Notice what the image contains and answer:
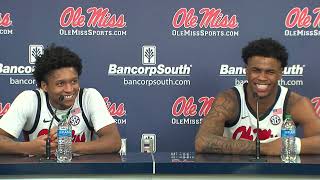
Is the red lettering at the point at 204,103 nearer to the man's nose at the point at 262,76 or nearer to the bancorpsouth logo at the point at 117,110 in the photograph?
the bancorpsouth logo at the point at 117,110

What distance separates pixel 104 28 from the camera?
4320mm

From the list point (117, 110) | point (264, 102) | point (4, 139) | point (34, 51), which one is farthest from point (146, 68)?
point (4, 139)

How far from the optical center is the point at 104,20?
431 cm

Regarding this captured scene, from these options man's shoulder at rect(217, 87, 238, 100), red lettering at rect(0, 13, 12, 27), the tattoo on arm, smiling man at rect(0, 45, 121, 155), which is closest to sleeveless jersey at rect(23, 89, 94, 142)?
smiling man at rect(0, 45, 121, 155)

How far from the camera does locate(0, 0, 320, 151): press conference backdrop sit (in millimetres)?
4293

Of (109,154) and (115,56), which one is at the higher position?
(115,56)

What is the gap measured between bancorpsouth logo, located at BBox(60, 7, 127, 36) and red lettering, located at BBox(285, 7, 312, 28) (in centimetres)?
122

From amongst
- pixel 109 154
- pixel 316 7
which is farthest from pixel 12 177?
pixel 316 7

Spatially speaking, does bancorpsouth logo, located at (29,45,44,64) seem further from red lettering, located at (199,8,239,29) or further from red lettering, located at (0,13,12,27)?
red lettering, located at (199,8,239,29)

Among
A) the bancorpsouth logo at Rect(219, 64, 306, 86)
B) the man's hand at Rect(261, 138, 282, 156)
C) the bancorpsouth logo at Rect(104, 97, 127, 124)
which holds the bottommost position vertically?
the man's hand at Rect(261, 138, 282, 156)

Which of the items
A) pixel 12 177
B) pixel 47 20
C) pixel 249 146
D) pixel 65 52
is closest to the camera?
pixel 12 177

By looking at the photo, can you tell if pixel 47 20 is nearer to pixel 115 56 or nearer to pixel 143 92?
pixel 115 56

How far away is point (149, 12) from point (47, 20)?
756mm

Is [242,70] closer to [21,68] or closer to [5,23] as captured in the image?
[21,68]
